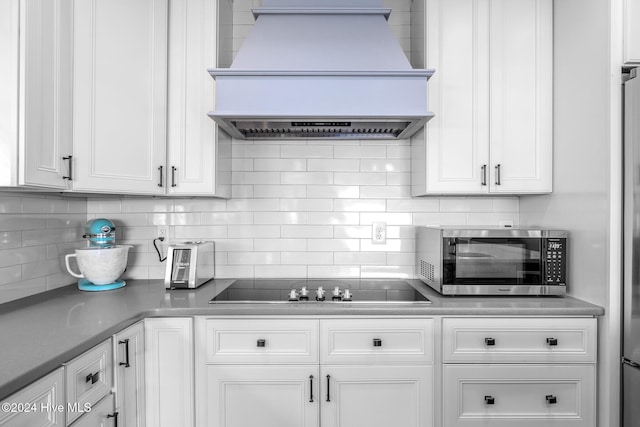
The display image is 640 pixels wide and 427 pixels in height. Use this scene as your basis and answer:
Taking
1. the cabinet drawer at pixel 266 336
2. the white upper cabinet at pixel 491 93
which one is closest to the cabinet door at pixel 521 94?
the white upper cabinet at pixel 491 93

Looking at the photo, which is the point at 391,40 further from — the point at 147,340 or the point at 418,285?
the point at 147,340

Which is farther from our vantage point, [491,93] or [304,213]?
[304,213]

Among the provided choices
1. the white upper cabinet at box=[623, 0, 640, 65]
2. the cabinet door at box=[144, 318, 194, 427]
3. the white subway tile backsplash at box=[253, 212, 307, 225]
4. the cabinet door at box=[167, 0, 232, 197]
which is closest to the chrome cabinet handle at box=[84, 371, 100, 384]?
the cabinet door at box=[144, 318, 194, 427]

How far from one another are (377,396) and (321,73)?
1.45 m

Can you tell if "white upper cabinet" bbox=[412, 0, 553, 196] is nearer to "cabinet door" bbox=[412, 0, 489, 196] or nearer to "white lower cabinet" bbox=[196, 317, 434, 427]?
"cabinet door" bbox=[412, 0, 489, 196]

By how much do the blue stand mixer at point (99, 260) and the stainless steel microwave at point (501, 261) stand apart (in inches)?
63.7

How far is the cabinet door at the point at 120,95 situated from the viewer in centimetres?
161

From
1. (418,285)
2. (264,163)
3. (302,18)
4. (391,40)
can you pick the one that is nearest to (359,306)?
(418,285)

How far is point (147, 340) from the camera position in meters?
1.68

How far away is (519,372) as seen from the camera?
170cm

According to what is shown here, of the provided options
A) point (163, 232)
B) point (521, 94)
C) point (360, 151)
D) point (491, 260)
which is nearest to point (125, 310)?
point (163, 232)

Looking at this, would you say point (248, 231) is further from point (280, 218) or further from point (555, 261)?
point (555, 261)

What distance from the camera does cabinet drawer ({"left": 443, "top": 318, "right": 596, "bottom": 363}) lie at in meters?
1.69

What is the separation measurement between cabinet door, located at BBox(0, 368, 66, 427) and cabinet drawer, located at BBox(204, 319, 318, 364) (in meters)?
0.62
